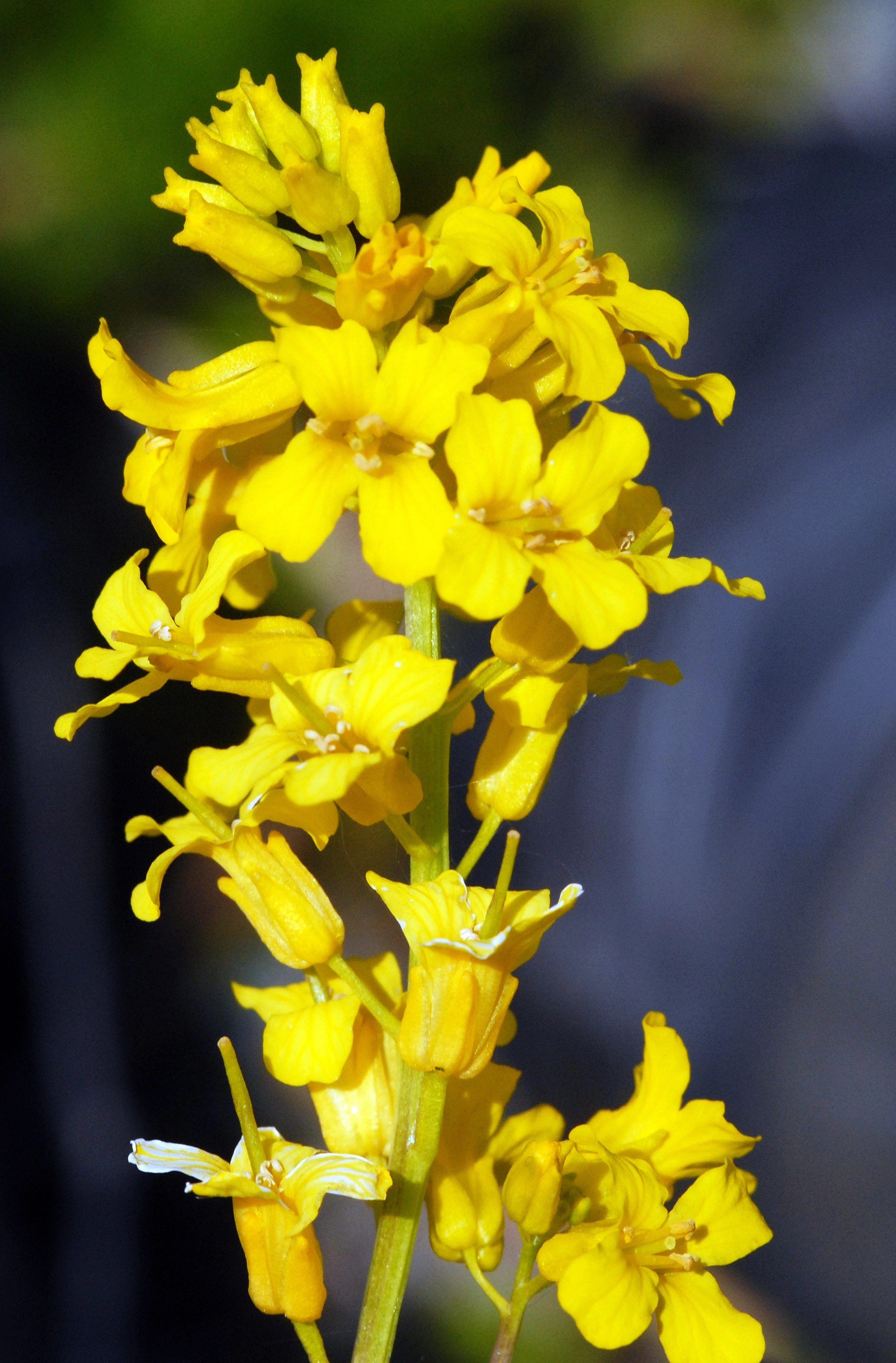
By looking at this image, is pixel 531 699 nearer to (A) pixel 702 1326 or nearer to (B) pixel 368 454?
(B) pixel 368 454

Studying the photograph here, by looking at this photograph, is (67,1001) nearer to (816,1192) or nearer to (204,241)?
(816,1192)

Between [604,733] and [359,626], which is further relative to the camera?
[604,733]

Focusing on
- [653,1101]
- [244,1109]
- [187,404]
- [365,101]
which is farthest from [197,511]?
[365,101]

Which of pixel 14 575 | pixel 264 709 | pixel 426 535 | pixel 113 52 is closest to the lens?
pixel 426 535

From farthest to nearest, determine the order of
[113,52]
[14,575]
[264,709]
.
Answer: [14,575]
[113,52]
[264,709]

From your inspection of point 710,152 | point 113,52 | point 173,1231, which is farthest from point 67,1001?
point 710,152

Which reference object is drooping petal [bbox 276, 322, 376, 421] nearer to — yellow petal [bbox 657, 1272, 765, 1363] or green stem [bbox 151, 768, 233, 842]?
green stem [bbox 151, 768, 233, 842]

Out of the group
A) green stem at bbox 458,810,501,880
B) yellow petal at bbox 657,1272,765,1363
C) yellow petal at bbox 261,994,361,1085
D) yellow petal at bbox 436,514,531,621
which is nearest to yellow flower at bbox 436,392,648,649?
yellow petal at bbox 436,514,531,621
